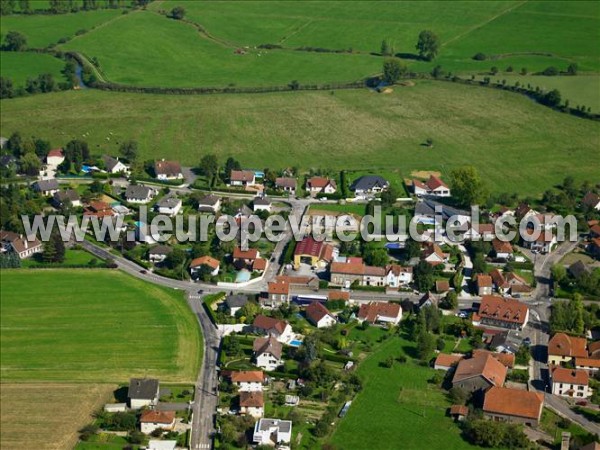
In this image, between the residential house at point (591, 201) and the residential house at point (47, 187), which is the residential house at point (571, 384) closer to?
the residential house at point (591, 201)

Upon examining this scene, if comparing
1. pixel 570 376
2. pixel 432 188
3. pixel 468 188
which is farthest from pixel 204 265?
pixel 570 376

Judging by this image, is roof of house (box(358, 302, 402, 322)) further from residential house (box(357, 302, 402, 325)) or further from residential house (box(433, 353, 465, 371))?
residential house (box(433, 353, 465, 371))

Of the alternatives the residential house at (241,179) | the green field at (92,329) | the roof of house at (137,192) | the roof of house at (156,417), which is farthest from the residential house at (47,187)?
the roof of house at (156,417)

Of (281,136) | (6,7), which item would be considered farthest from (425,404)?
(6,7)

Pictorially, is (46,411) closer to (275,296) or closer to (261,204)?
(275,296)

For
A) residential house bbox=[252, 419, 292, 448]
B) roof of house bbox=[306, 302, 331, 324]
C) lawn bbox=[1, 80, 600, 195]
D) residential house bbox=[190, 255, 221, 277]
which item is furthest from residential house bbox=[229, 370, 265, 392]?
lawn bbox=[1, 80, 600, 195]

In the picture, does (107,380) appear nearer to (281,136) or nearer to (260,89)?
(281,136)

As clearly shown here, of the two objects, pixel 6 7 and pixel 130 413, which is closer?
pixel 130 413

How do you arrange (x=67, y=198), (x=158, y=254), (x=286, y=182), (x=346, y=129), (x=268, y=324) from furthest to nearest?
(x=346, y=129) < (x=286, y=182) < (x=67, y=198) < (x=158, y=254) < (x=268, y=324)

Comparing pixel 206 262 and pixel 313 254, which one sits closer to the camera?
pixel 206 262
